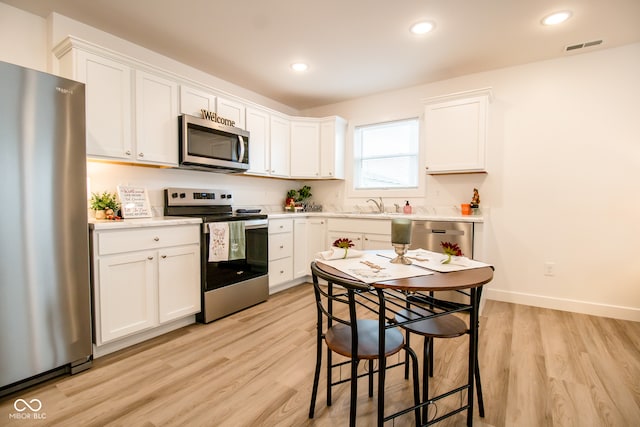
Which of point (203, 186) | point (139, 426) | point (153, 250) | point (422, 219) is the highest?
point (203, 186)

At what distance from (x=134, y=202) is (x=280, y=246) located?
1.57m

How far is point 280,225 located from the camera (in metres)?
3.56

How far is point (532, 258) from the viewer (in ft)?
A: 10.7

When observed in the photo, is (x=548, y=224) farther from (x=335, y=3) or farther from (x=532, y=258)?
(x=335, y=3)

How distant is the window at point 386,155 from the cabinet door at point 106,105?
286 centimetres

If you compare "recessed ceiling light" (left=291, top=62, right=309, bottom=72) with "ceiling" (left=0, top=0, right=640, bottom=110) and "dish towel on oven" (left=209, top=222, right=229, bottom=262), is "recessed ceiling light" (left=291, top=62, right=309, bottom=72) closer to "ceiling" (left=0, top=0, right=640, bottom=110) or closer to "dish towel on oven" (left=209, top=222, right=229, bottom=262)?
"ceiling" (left=0, top=0, right=640, bottom=110)

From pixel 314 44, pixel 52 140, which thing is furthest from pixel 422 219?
pixel 52 140

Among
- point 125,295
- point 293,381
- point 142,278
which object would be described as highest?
point 142,278

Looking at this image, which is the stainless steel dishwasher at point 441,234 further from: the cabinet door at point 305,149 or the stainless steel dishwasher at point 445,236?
the cabinet door at point 305,149

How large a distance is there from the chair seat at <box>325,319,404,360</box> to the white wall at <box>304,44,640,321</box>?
2.57m

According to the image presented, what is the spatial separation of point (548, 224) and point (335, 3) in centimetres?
300

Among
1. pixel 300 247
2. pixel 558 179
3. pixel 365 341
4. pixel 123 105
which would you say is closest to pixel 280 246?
pixel 300 247

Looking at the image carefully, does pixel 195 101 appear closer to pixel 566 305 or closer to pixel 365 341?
pixel 365 341

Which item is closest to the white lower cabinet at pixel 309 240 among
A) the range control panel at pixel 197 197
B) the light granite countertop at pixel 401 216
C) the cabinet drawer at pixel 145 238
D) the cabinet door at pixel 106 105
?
the light granite countertop at pixel 401 216
